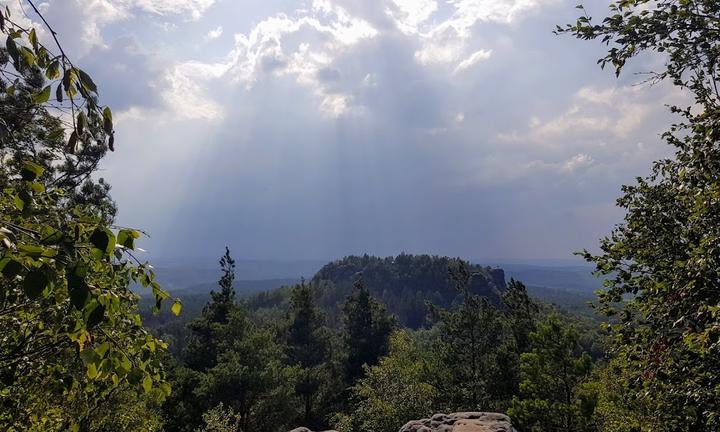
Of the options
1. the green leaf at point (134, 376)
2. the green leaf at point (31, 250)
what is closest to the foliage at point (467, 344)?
the green leaf at point (134, 376)

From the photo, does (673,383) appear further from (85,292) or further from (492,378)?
(492,378)

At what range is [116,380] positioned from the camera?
2.74 meters

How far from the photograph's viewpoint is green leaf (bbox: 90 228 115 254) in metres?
1.90

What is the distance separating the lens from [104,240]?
193 cm

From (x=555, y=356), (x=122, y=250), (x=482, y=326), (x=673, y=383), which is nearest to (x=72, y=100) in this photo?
(x=122, y=250)

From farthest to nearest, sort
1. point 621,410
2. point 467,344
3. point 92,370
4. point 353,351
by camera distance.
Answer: point 353,351 → point 467,344 → point 621,410 → point 92,370

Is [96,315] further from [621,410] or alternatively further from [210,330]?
[210,330]

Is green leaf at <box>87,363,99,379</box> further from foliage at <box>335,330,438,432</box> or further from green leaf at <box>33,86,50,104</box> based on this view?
foliage at <box>335,330,438,432</box>

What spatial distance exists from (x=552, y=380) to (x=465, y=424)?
551 centimetres

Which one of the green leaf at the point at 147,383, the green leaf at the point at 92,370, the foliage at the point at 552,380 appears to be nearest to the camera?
the green leaf at the point at 92,370

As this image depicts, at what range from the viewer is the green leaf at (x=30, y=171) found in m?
2.01

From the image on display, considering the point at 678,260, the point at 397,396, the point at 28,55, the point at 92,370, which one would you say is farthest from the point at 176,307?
the point at 397,396

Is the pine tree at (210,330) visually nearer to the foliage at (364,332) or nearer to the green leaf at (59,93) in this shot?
the foliage at (364,332)

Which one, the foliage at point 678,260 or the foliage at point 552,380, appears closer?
the foliage at point 678,260
